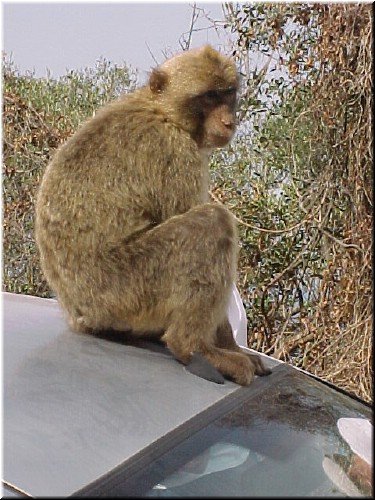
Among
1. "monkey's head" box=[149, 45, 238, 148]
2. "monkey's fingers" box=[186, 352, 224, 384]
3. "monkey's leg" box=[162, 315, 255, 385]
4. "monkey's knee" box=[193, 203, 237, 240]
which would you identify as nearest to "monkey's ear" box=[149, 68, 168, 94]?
"monkey's head" box=[149, 45, 238, 148]

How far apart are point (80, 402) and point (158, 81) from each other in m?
1.40

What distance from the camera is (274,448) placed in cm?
156

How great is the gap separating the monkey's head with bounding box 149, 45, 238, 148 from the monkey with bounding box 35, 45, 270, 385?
0.40 feet

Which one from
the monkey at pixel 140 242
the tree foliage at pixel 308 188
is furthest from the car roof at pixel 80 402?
the tree foliage at pixel 308 188

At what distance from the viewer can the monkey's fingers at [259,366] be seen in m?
2.17

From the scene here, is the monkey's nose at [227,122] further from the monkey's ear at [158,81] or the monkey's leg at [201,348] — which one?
the monkey's leg at [201,348]

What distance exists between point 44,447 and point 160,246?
932mm

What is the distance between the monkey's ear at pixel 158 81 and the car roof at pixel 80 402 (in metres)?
0.95

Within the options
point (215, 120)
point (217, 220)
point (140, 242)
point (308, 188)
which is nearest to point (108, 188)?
point (140, 242)

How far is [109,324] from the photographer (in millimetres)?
2252

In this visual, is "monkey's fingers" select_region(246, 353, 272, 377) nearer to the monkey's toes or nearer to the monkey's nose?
the monkey's toes

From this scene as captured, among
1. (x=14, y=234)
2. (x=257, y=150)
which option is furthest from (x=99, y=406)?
(x=14, y=234)

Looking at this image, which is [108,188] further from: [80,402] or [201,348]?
[80,402]

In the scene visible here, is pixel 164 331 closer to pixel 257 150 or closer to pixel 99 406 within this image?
pixel 99 406
